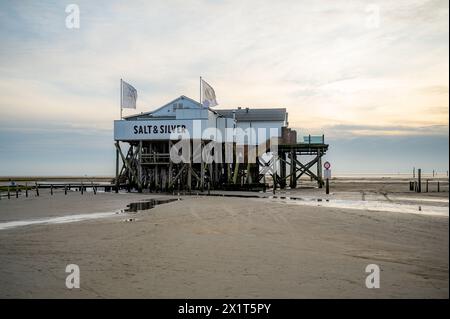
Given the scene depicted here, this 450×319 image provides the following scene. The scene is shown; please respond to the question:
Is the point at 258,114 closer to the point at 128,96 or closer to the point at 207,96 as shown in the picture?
the point at 207,96

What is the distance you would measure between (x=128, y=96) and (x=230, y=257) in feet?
120

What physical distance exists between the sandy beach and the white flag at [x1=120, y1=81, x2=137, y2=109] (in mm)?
28543

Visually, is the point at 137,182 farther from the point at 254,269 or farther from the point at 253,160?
the point at 254,269

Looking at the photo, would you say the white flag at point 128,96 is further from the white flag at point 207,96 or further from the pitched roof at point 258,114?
the pitched roof at point 258,114

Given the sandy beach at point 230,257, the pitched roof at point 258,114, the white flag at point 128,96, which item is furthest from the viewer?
the pitched roof at point 258,114

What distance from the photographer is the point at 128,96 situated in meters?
42.6

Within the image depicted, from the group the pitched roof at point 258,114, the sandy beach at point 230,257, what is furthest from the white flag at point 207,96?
the sandy beach at point 230,257

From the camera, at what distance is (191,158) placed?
38625 mm

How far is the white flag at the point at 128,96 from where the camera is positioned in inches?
1647

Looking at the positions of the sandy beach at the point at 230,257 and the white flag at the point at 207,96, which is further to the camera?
the white flag at the point at 207,96

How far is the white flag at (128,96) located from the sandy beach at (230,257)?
93.6ft

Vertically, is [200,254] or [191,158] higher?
[191,158]
